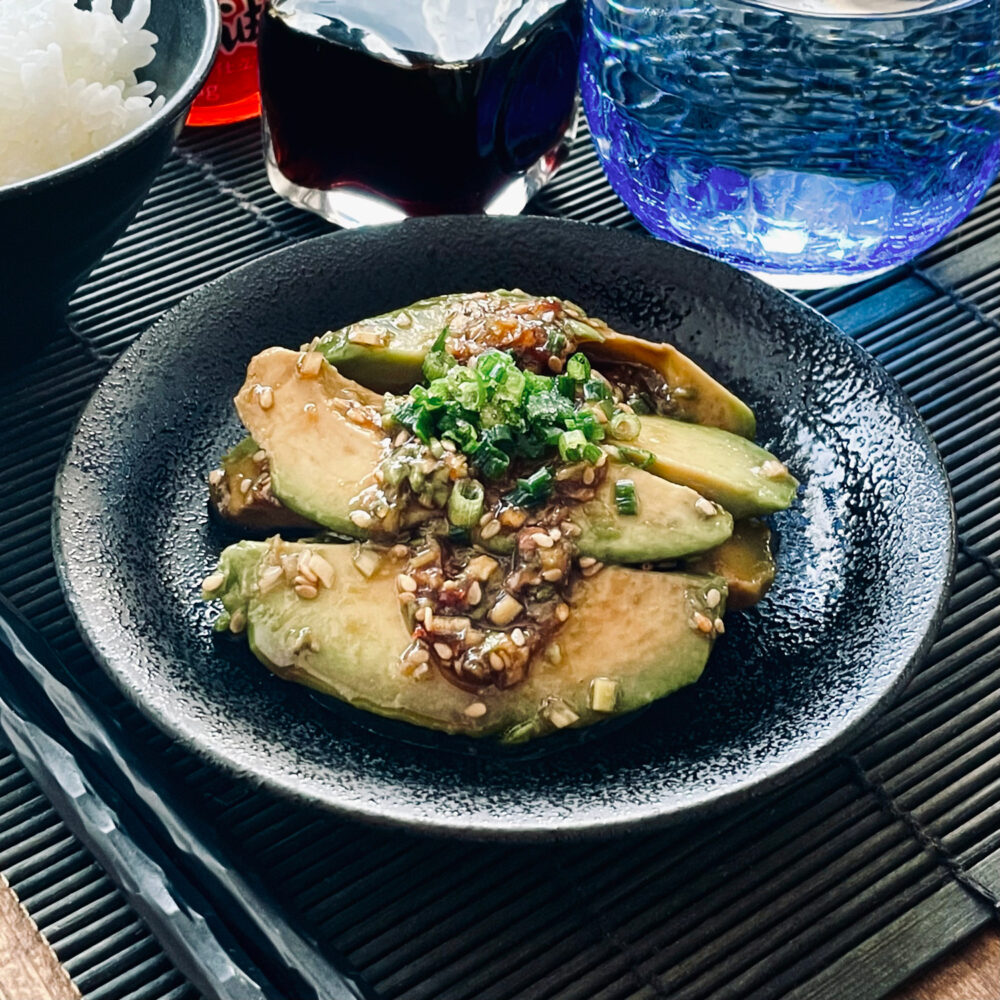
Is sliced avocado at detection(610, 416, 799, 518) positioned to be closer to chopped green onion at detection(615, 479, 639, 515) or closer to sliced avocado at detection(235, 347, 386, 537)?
chopped green onion at detection(615, 479, 639, 515)

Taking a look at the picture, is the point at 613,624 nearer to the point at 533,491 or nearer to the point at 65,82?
the point at 533,491

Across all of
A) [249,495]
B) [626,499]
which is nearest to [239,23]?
[249,495]

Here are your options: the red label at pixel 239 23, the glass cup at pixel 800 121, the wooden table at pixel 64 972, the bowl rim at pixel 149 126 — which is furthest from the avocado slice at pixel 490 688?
the red label at pixel 239 23

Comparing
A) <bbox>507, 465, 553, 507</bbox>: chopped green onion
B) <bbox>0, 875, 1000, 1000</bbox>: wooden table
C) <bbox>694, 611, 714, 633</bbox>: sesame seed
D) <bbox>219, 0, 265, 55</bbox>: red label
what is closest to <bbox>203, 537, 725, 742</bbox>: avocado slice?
<bbox>694, 611, 714, 633</bbox>: sesame seed

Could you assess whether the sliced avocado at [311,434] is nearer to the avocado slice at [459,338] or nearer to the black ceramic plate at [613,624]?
the avocado slice at [459,338]

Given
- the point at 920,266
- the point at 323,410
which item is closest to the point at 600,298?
the point at 323,410

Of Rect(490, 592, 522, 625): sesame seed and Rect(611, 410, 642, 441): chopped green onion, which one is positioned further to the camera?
Rect(611, 410, 642, 441): chopped green onion

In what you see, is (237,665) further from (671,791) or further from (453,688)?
(671,791)
